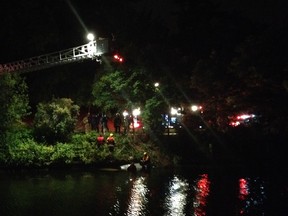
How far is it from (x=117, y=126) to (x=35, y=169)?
9097 millimetres

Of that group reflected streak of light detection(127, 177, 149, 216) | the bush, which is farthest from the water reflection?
the bush

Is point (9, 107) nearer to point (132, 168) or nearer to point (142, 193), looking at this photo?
point (132, 168)

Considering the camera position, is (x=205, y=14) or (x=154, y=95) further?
(x=205, y=14)

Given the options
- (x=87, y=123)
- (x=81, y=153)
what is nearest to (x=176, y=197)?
(x=81, y=153)

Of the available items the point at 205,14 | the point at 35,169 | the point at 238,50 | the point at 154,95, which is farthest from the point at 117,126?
the point at 205,14

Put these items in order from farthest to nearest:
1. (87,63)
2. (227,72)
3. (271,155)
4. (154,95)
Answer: (87,63), (154,95), (271,155), (227,72)

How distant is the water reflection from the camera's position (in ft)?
67.3

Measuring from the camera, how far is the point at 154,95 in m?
39.2

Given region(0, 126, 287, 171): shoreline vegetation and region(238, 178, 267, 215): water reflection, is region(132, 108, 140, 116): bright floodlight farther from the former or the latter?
region(238, 178, 267, 215): water reflection

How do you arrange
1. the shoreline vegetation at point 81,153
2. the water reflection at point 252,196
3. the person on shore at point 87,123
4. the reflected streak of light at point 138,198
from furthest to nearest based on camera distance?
the person on shore at point 87,123
the shoreline vegetation at point 81,153
the water reflection at point 252,196
the reflected streak of light at point 138,198

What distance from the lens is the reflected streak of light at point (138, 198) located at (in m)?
19.9

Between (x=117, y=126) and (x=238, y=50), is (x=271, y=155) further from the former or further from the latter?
(x=117, y=126)

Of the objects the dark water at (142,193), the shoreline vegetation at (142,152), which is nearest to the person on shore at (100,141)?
the shoreline vegetation at (142,152)

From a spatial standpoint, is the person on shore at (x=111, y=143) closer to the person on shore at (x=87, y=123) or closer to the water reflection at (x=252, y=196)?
the person on shore at (x=87, y=123)
